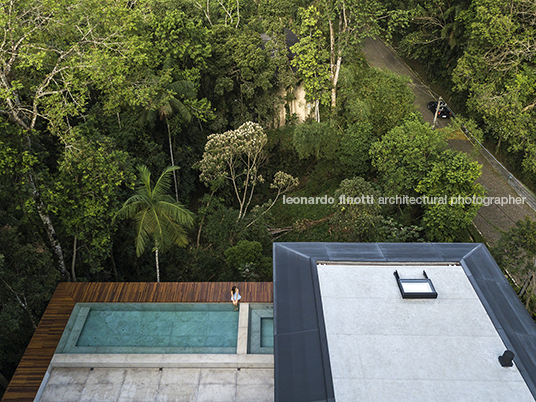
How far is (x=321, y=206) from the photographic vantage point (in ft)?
82.6

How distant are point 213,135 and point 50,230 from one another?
375 inches

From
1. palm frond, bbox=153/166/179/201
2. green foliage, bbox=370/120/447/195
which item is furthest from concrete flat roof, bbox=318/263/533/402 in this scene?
green foliage, bbox=370/120/447/195

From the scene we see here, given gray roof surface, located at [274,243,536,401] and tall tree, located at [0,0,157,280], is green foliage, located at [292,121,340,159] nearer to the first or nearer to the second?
tall tree, located at [0,0,157,280]

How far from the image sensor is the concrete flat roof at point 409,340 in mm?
7637

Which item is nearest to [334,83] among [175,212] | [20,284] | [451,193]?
[451,193]

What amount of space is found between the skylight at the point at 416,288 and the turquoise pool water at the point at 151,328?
5417 mm

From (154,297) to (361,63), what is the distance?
24066 mm

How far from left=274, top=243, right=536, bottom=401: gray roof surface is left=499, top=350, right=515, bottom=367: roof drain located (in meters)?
0.25

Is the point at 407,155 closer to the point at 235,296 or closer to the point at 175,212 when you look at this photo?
the point at 175,212

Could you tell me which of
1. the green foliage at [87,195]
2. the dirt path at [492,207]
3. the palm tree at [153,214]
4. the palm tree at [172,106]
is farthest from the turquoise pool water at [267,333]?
the dirt path at [492,207]

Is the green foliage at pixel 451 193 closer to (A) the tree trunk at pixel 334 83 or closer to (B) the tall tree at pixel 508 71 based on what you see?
(B) the tall tree at pixel 508 71

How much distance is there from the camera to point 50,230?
551 inches

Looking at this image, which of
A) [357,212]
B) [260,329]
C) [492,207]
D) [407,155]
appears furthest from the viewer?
[492,207]

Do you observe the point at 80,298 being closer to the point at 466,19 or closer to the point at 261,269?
the point at 261,269
